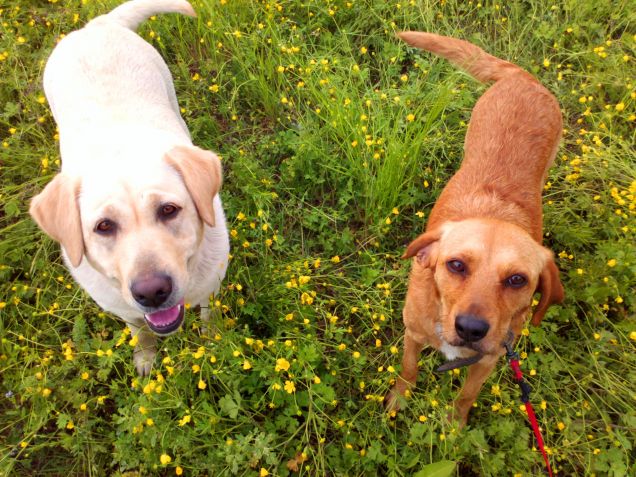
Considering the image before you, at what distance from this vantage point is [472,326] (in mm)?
2123

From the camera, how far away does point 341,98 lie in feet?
11.9

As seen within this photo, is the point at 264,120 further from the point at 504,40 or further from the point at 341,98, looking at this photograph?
the point at 504,40

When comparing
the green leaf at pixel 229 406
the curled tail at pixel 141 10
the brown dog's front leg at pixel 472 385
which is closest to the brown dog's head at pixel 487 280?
the brown dog's front leg at pixel 472 385

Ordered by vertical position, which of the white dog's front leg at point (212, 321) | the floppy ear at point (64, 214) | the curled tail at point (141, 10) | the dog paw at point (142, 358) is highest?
the curled tail at point (141, 10)

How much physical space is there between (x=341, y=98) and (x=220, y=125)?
127cm

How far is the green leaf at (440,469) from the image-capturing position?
238 cm

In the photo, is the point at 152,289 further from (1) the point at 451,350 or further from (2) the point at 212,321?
(1) the point at 451,350

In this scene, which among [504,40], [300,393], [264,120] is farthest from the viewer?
[504,40]

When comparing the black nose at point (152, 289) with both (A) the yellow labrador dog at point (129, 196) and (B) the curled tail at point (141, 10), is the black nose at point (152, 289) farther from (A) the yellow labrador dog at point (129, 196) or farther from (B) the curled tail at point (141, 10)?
(B) the curled tail at point (141, 10)

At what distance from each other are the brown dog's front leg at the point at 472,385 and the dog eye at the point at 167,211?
1.87 meters

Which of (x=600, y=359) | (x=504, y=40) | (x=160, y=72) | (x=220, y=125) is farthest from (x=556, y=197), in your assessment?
(x=160, y=72)

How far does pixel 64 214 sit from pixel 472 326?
2108 mm

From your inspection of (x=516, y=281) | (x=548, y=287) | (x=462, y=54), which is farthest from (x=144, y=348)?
(x=462, y=54)

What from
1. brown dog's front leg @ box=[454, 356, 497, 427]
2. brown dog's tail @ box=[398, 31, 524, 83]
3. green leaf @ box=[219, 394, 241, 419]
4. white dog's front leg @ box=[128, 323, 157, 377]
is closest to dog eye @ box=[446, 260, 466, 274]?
brown dog's front leg @ box=[454, 356, 497, 427]
